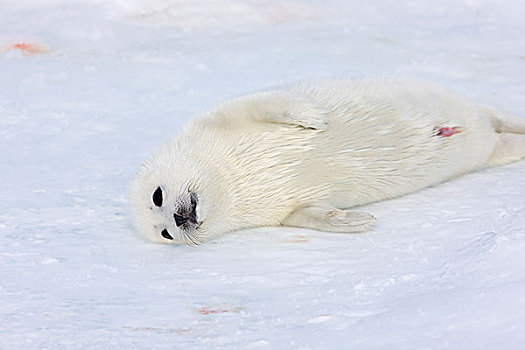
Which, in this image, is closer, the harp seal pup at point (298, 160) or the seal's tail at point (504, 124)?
the harp seal pup at point (298, 160)

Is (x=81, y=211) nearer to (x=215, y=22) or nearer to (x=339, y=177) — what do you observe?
(x=339, y=177)

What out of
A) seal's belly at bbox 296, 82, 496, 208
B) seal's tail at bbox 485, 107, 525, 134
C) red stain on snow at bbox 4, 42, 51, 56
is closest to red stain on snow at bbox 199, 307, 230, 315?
seal's belly at bbox 296, 82, 496, 208

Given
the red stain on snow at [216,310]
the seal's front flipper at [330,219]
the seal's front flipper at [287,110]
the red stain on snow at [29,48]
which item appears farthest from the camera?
the red stain on snow at [29,48]

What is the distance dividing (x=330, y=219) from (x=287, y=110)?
1.50ft

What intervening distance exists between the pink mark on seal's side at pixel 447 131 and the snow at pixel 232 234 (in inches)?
7.6

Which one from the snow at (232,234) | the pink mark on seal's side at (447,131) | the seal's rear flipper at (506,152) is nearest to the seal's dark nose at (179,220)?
the snow at (232,234)

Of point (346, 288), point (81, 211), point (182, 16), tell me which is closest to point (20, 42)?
point (182, 16)

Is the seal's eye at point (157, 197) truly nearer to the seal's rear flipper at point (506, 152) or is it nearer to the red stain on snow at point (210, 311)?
the red stain on snow at point (210, 311)

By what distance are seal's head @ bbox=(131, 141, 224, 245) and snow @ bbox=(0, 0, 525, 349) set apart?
0.20 ft

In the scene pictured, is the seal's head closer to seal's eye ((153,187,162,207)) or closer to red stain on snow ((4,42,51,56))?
seal's eye ((153,187,162,207))

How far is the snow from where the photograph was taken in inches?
83.9

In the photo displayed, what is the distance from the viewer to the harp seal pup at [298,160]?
9.94 ft

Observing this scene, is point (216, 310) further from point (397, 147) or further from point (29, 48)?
point (29, 48)

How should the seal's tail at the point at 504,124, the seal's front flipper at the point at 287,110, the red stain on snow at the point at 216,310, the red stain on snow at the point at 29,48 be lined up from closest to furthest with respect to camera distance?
the red stain on snow at the point at 216,310
the seal's front flipper at the point at 287,110
the seal's tail at the point at 504,124
the red stain on snow at the point at 29,48
